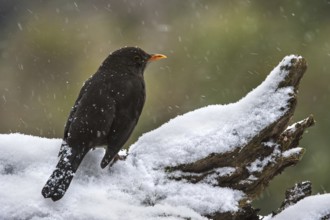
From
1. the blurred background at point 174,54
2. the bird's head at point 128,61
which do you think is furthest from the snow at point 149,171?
the blurred background at point 174,54

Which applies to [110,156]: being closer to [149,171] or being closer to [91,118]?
[149,171]

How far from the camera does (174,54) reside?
38.5 ft

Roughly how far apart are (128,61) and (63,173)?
187cm

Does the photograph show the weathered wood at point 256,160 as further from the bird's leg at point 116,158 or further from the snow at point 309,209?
the bird's leg at point 116,158

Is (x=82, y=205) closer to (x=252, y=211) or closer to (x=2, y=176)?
(x=2, y=176)

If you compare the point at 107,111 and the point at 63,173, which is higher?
the point at 107,111

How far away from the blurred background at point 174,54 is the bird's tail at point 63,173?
217 inches

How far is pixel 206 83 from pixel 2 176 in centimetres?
658

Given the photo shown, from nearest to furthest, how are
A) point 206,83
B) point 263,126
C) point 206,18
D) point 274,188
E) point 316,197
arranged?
1. point 316,197
2. point 263,126
3. point 274,188
4. point 206,83
5. point 206,18

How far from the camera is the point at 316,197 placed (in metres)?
4.55

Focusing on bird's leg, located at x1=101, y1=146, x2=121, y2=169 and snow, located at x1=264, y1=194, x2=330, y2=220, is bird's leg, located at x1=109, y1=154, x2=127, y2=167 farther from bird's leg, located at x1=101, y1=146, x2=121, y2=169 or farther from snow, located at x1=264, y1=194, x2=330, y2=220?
snow, located at x1=264, y1=194, x2=330, y2=220

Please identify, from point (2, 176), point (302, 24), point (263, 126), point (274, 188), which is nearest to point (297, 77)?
point (263, 126)

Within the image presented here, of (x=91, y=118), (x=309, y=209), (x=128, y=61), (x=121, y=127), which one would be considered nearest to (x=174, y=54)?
(x=128, y=61)

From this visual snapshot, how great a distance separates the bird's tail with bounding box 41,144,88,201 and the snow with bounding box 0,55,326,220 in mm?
72
